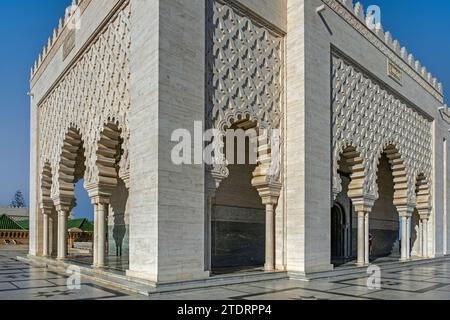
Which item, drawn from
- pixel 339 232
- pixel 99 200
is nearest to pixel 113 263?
pixel 99 200

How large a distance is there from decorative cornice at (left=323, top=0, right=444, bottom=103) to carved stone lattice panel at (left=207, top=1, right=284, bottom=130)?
164cm

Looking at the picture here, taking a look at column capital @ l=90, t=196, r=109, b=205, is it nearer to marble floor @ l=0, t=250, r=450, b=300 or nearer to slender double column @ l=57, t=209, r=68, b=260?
marble floor @ l=0, t=250, r=450, b=300

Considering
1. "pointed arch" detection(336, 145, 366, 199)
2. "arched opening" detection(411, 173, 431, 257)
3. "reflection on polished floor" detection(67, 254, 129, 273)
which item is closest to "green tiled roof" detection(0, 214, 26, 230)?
"reflection on polished floor" detection(67, 254, 129, 273)

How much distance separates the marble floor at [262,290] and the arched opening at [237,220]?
1780 mm

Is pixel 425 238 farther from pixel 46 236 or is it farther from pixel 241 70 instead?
pixel 46 236

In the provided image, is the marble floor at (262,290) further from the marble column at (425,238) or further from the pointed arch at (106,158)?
the marble column at (425,238)

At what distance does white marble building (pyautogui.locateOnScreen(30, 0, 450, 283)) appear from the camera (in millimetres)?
5301

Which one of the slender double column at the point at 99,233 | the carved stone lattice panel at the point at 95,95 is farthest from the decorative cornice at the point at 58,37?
the slender double column at the point at 99,233

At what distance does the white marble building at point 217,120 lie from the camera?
530 cm

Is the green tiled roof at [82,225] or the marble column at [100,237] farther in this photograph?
the green tiled roof at [82,225]

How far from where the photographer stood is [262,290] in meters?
5.45

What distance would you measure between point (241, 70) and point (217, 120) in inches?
37.5
